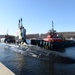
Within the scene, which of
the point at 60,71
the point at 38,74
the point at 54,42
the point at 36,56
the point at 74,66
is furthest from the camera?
the point at 54,42

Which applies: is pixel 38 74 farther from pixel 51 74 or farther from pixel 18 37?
pixel 18 37

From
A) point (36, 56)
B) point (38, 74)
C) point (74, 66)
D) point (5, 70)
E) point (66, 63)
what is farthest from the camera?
point (36, 56)

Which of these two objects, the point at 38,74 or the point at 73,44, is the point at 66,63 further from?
the point at 73,44

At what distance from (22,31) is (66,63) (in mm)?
60863

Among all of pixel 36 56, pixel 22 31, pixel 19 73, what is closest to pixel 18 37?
pixel 22 31

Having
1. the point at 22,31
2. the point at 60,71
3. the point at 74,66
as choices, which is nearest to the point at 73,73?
the point at 60,71

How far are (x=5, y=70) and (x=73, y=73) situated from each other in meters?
13.1

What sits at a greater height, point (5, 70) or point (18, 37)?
point (18, 37)

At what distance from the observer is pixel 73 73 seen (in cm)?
2406

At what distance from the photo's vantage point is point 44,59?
3466 centimetres

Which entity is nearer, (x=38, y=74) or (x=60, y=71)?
(x=38, y=74)

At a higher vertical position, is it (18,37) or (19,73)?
(18,37)

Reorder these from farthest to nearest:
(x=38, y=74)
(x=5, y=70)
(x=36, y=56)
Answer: (x=36, y=56) < (x=38, y=74) < (x=5, y=70)

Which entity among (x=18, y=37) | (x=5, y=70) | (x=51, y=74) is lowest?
(x=51, y=74)
